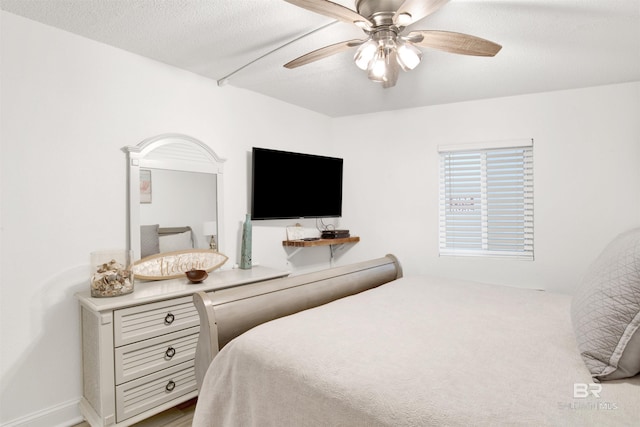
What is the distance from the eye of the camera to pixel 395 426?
35.8 inches

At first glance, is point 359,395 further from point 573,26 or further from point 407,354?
point 573,26

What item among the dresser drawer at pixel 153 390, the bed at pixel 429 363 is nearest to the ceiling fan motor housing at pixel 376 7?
the bed at pixel 429 363

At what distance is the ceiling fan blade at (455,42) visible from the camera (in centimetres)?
168

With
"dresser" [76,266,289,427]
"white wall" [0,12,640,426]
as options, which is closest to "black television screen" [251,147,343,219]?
Answer: "white wall" [0,12,640,426]

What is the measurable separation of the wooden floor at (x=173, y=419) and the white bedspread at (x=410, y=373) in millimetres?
940

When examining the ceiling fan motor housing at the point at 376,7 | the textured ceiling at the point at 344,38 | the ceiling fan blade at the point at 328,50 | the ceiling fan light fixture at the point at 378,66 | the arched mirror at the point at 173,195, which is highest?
the textured ceiling at the point at 344,38

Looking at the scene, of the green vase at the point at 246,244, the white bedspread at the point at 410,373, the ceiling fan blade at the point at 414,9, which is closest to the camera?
the white bedspread at the point at 410,373

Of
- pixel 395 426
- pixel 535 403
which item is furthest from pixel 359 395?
pixel 535 403

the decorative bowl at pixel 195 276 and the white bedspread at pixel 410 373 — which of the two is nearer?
the white bedspread at pixel 410 373

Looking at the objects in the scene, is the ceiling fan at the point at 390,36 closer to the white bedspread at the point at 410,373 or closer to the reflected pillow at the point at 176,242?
the white bedspread at the point at 410,373

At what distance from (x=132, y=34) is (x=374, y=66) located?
1.49 m

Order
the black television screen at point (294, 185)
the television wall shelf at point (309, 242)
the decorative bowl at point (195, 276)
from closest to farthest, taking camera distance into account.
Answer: the decorative bowl at point (195, 276), the black television screen at point (294, 185), the television wall shelf at point (309, 242)

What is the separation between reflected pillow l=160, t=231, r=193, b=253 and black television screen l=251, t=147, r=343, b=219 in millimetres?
666

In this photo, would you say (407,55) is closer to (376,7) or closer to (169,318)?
(376,7)
